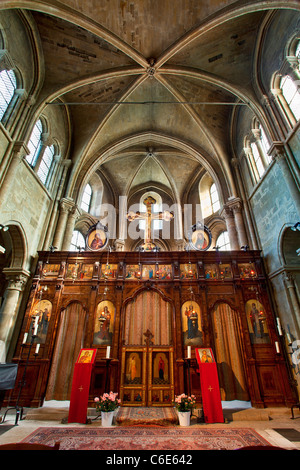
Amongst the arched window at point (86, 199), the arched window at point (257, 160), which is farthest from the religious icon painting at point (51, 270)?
the arched window at point (257, 160)

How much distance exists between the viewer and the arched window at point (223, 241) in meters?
16.1

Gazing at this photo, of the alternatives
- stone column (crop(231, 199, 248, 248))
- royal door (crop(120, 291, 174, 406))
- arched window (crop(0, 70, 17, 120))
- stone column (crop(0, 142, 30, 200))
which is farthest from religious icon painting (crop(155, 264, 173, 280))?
arched window (crop(0, 70, 17, 120))

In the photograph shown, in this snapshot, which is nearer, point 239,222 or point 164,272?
point 164,272

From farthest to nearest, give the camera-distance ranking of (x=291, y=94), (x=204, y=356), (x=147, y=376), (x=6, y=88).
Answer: (x=6, y=88)
(x=291, y=94)
(x=147, y=376)
(x=204, y=356)

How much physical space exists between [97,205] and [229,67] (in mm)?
12102

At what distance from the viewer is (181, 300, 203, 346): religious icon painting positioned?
8.98m

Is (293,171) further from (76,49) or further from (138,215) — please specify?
(76,49)

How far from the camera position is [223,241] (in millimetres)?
16547

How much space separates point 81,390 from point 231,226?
1019cm

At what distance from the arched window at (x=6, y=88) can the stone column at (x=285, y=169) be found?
11028mm

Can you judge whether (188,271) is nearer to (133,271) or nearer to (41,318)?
(133,271)

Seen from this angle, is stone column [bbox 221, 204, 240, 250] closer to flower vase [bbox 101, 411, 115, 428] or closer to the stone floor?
the stone floor

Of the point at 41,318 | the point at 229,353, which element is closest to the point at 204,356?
the point at 229,353

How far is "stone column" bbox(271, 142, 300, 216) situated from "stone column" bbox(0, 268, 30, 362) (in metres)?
10.8
